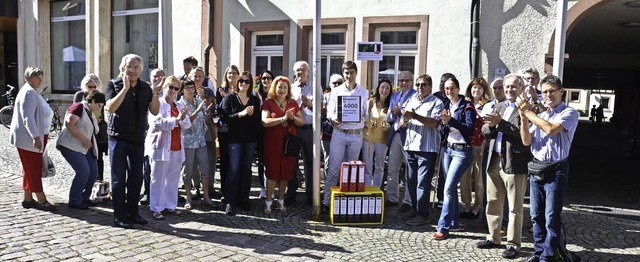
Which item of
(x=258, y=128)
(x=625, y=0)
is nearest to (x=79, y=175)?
(x=258, y=128)

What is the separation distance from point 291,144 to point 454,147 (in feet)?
6.58

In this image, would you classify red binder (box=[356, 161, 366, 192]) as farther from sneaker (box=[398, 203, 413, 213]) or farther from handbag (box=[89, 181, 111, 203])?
handbag (box=[89, 181, 111, 203])

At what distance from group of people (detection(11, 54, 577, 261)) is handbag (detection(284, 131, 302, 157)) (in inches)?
2.7

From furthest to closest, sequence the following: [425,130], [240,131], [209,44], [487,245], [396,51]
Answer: [209,44] < [396,51] < [240,131] < [425,130] < [487,245]

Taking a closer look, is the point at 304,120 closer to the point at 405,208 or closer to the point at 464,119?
the point at 405,208

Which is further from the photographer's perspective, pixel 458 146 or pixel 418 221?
pixel 418 221

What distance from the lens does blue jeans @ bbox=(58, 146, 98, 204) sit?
20.9 feet

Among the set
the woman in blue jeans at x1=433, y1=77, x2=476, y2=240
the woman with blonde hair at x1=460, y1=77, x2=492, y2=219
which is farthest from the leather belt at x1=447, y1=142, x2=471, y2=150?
the woman with blonde hair at x1=460, y1=77, x2=492, y2=219

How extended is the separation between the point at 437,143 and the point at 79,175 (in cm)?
451

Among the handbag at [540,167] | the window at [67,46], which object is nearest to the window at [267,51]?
the window at [67,46]

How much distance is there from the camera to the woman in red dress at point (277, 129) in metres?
6.35

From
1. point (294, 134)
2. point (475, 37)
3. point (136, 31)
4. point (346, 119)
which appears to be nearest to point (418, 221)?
point (346, 119)

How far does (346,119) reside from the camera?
6.36m

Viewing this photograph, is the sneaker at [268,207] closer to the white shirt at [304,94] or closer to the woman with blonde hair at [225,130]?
the woman with blonde hair at [225,130]
